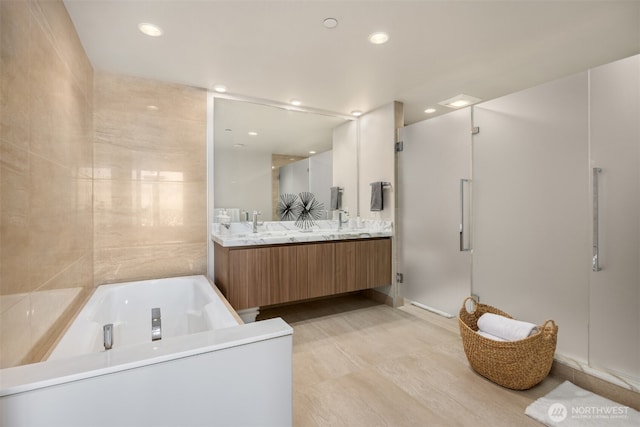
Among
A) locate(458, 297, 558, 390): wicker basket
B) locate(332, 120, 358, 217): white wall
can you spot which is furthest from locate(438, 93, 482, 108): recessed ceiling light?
locate(458, 297, 558, 390): wicker basket

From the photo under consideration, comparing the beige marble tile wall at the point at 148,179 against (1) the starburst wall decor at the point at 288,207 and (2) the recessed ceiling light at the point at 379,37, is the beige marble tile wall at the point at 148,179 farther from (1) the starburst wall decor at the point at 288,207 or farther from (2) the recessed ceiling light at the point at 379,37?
(2) the recessed ceiling light at the point at 379,37

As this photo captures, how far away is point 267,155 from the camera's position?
10.8 ft

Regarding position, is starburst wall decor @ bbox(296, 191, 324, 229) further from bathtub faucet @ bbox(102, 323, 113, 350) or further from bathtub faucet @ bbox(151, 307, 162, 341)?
bathtub faucet @ bbox(102, 323, 113, 350)

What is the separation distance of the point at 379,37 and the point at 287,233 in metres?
2.00

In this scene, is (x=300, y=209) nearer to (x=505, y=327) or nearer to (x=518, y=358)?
(x=505, y=327)

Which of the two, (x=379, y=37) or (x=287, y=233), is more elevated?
(x=379, y=37)

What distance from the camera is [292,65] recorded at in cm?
239

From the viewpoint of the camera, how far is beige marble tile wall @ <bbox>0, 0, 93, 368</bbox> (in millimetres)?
1053

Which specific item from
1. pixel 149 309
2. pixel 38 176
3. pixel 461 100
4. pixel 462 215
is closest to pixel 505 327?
pixel 462 215

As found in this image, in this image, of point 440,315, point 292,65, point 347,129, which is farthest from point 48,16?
point 440,315

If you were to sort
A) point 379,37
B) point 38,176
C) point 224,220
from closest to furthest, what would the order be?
point 38,176 < point 379,37 < point 224,220

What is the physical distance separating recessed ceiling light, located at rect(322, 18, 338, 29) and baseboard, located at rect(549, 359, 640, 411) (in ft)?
8.41

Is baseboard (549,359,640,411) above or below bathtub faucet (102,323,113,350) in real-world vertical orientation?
below

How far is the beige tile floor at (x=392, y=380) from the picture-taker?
159 cm
